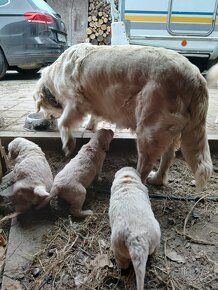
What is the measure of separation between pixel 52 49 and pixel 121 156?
16.1 ft

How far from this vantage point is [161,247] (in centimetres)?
192

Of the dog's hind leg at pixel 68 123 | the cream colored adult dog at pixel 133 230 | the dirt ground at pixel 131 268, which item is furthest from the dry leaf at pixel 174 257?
the dog's hind leg at pixel 68 123

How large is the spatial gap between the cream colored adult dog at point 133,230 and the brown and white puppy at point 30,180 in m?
0.62

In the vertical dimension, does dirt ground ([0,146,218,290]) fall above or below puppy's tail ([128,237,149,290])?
below

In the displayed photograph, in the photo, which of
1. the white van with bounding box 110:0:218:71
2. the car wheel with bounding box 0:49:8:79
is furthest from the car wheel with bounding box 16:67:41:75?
the white van with bounding box 110:0:218:71

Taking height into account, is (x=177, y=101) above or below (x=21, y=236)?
above

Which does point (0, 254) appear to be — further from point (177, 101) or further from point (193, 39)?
point (193, 39)

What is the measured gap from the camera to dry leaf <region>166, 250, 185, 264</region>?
5.92 feet

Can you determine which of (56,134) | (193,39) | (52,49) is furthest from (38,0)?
(56,134)

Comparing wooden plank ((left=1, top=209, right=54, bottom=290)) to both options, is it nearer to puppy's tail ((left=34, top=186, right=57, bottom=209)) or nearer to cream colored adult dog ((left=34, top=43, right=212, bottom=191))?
puppy's tail ((left=34, top=186, right=57, bottom=209))

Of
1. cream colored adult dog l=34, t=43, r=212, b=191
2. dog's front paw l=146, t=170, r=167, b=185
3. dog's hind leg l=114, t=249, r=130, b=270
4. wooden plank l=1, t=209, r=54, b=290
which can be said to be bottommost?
dog's front paw l=146, t=170, r=167, b=185

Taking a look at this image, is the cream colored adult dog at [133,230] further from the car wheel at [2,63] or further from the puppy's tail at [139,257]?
the car wheel at [2,63]

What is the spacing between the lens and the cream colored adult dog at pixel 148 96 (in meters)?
2.12

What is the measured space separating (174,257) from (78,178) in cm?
86
